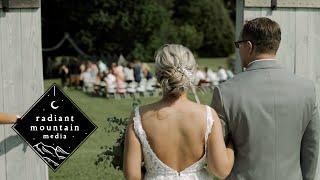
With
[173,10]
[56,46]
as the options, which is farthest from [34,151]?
[173,10]

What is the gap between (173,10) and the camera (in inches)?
2227

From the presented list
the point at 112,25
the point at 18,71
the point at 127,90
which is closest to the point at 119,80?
the point at 127,90

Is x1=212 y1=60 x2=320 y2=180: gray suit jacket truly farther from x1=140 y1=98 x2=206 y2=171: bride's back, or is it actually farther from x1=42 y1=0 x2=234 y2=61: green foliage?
x1=42 y1=0 x2=234 y2=61: green foliage

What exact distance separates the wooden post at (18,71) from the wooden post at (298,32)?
1740mm

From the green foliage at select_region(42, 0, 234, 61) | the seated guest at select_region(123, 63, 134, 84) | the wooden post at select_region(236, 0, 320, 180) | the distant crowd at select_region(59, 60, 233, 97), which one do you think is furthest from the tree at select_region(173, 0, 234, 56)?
the wooden post at select_region(236, 0, 320, 180)

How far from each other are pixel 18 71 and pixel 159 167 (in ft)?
7.74

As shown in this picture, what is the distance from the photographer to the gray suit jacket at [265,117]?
10.1 feet

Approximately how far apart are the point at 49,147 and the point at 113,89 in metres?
16.5

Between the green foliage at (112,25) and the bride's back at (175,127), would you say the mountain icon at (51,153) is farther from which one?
the green foliage at (112,25)

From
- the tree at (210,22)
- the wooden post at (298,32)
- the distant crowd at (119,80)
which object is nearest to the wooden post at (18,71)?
the wooden post at (298,32)

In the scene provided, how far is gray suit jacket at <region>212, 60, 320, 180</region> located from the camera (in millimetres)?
3066

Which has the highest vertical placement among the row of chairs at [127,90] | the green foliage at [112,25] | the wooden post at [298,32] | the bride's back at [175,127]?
the green foliage at [112,25]

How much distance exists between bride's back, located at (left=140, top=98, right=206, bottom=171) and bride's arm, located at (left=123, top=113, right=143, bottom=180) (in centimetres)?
7

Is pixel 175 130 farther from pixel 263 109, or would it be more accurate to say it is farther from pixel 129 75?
pixel 129 75
